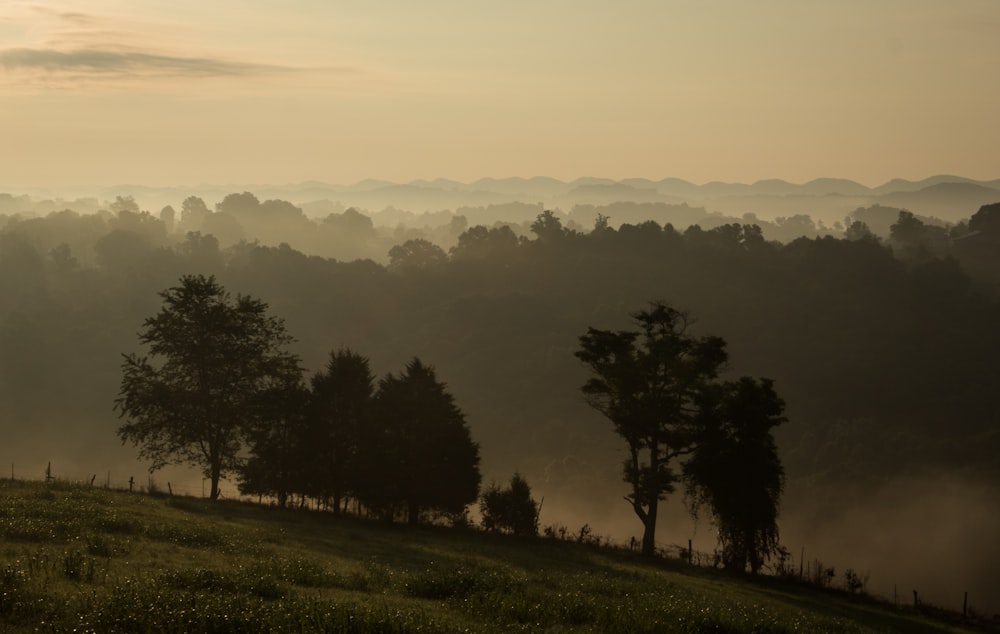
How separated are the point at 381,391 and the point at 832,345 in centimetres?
12884

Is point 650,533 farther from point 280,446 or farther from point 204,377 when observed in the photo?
point 204,377

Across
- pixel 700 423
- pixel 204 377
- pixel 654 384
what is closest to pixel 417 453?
pixel 654 384

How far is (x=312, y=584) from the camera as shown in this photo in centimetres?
2569

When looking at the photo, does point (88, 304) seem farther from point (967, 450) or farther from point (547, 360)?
point (967, 450)

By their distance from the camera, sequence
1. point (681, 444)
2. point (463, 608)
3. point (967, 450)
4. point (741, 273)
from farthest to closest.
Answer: point (741, 273) → point (967, 450) → point (681, 444) → point (463, 608)

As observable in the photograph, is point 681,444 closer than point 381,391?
Yes

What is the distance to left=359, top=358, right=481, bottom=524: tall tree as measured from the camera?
2051 inches

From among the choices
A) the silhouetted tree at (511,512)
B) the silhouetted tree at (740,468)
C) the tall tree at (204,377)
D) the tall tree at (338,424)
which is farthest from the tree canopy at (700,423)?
the tall tree at (204,377)

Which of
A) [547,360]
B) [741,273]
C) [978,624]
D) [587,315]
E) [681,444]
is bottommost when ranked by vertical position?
[978,624]

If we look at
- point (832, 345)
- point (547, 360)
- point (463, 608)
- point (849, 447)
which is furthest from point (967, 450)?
point (463, 608)

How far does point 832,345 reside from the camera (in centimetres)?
16550

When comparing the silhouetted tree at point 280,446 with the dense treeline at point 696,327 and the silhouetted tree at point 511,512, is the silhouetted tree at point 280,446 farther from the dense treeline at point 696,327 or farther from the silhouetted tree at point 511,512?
the dense treeline at point 696,327

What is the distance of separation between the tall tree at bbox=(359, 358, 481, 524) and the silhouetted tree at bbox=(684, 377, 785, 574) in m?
13.5

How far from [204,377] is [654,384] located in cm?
2816
